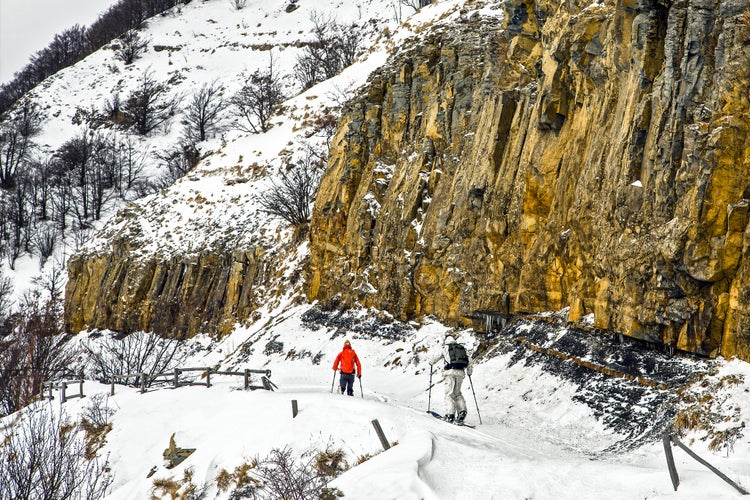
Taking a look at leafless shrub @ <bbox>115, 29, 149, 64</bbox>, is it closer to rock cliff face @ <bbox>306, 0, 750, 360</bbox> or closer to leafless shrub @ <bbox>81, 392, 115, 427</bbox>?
rock cliff face @ <bbox>306, 0, 750, 360</bbox>

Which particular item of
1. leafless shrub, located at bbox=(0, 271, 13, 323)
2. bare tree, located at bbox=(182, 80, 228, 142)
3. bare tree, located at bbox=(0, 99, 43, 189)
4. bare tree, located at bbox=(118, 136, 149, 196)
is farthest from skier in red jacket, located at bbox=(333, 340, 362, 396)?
bare tree, located at bbox=(0, 99, 43, 189)

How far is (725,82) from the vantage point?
1059 centimetres

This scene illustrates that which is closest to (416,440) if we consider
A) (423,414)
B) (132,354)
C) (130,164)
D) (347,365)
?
(423,414)

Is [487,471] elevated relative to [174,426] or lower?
elevated

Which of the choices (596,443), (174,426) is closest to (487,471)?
(596,443)

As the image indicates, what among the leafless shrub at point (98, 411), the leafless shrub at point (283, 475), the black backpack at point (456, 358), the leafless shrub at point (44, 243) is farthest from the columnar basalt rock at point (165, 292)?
the leafless shrub at point (283, 475)

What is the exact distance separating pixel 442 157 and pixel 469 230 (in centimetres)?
421

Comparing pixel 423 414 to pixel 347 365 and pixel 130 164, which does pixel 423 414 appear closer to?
pixel 347 365

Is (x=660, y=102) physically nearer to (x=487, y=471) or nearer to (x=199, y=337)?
(x=487, y=471)

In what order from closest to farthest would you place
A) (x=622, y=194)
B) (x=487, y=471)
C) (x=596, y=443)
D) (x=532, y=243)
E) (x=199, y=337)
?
(x=487, y=471) → (x=596, y=443) → (x=622, y=194) → (x=532, y=243) → (x=199, y=337)

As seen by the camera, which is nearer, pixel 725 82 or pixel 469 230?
pixel 725 82

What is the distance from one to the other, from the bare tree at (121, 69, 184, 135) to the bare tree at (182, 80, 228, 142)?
323 cm

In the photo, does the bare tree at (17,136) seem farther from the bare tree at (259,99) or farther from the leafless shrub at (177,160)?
the bare tree at (259,99)

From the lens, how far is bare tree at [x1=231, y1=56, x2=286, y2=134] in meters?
53.2
